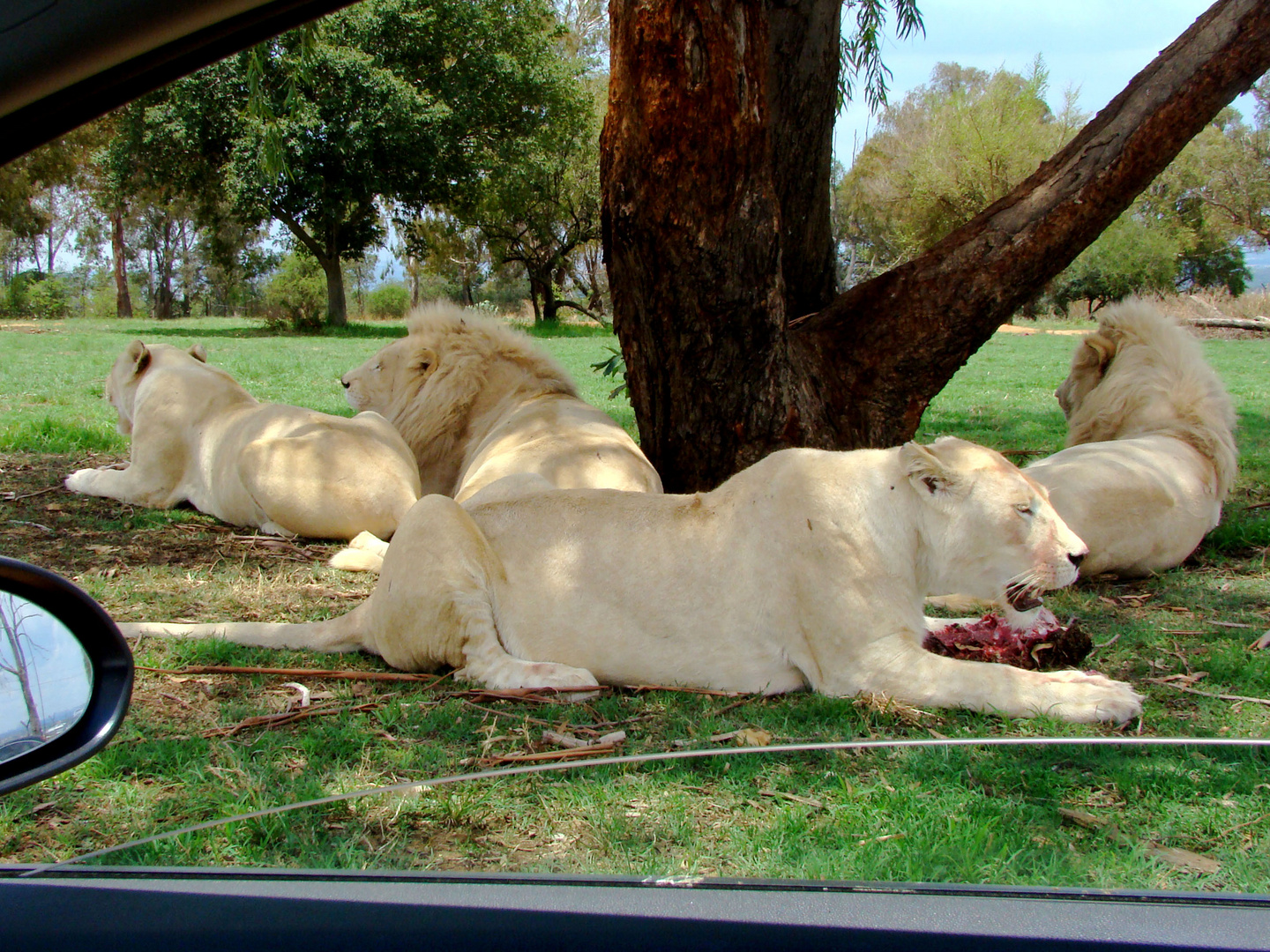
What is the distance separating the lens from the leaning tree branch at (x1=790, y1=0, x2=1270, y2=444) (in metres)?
4.92

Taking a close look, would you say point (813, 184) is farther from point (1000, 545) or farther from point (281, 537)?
point (281, 537)

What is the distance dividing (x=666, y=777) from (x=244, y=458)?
4.16 metres

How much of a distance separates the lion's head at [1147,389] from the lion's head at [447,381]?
333 centimetres

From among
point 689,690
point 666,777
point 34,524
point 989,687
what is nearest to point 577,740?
point 666,777

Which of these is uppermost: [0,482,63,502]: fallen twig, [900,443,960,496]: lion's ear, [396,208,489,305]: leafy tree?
[396,208,489,305]: leafy tree

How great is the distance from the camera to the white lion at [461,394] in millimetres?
5727

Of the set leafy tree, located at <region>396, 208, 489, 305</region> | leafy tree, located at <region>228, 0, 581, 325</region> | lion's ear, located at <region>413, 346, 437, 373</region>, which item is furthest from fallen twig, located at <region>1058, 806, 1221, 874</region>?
leafy tree, located at <region>396, 208, 489, 305</region>

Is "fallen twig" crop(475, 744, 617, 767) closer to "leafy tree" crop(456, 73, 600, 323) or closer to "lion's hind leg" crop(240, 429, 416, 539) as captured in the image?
"lion's hind leg" crop(240, 429, 416, 539)

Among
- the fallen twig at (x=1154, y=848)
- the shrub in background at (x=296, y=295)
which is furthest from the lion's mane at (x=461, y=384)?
the shrub in background at (x=296, y=295)

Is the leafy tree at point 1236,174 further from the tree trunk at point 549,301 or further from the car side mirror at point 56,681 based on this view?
the car side mirror at point 56,681

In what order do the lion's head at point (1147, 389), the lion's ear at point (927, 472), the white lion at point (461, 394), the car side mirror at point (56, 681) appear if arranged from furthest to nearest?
the lion's head at point (1147, 389), the white lion at point (461, 394), the lion's ear at point (927, 472), the car side mirror at point (56, 681)

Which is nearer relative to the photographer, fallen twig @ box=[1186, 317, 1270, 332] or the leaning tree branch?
the leaning tree branch

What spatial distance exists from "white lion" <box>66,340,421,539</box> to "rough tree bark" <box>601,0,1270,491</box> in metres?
1.59

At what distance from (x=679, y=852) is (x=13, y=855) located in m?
1.44
